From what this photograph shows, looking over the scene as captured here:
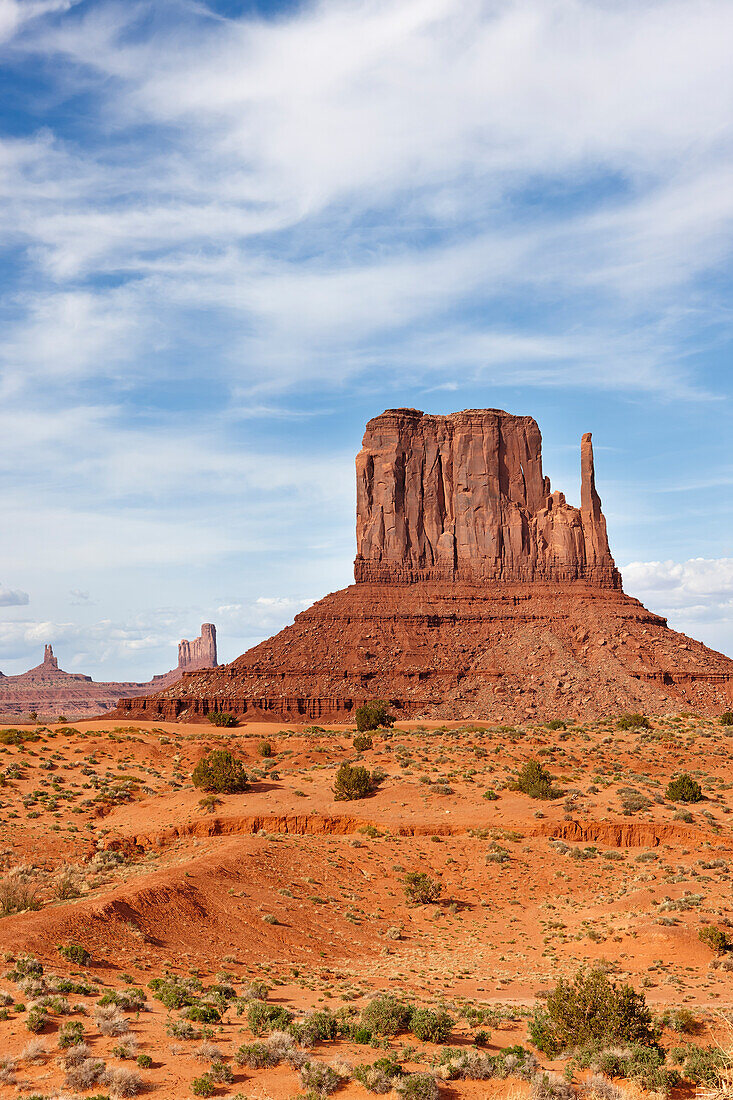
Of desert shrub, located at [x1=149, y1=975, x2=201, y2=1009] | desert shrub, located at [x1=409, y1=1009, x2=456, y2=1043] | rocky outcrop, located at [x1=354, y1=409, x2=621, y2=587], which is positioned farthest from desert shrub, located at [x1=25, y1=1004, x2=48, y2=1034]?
rocky outcrop, located at [x1=354, y1=409, x2=621, y2=587]

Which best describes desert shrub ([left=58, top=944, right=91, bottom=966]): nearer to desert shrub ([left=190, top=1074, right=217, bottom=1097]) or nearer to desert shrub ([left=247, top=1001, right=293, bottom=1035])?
desert shrub ([left=247, top=1001, right=293, bottom=1035])

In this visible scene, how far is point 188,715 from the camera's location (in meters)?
86.1

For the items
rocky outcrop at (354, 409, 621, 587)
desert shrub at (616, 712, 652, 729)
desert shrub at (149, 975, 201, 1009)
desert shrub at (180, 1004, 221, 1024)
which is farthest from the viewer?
rocky outcrop at (354, 409, 621, 587)

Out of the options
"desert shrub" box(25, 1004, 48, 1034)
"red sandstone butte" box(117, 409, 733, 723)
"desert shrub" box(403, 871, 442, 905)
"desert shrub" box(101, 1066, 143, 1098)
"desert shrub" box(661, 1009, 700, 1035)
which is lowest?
"desert shrub" box(403, 871, 442, 905)

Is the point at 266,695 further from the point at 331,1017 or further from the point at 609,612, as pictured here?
the point at 331,1017

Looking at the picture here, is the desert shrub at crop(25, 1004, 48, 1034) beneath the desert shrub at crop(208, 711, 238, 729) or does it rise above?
beneath

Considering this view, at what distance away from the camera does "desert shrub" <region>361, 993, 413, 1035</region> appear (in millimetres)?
14625

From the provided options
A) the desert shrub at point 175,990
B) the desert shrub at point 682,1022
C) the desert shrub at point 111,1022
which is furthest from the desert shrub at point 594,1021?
the desert shrub at point 111,1022

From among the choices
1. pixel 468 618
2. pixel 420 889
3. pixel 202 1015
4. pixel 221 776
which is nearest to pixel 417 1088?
pixel 202 1015

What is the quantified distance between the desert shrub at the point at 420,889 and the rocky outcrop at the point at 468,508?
78725mm

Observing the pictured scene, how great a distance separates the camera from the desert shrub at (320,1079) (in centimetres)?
1193

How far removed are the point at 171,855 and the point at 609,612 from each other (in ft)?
239

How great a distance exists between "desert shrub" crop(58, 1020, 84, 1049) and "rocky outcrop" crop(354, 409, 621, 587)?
9346cm

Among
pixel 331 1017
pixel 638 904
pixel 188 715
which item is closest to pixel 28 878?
pixel 331 1017
